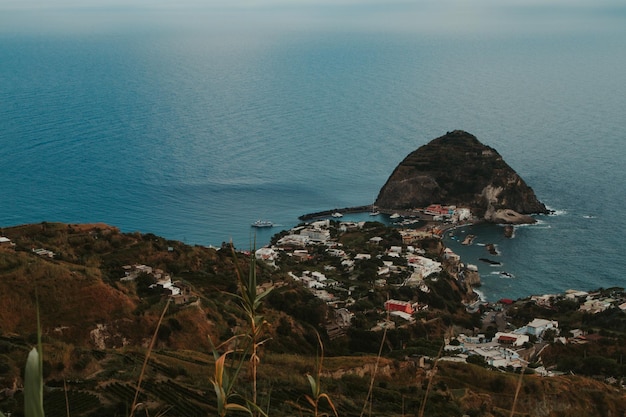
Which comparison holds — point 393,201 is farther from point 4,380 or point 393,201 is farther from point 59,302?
point 4,380

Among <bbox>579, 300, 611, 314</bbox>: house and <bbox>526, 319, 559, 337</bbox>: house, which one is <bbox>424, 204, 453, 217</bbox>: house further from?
<bbox>526, 319, 559, 337</bbox>: house

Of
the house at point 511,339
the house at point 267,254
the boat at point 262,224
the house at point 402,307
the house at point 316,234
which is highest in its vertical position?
the house at point 402,307

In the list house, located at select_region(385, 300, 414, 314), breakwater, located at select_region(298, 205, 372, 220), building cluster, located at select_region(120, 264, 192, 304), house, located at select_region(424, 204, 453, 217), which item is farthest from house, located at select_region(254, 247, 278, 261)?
house, located at select_region(424, 204, 453, 217)

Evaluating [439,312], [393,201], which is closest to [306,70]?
[393,201]

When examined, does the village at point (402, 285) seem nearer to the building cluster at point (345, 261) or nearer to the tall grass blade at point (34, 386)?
the building cluster at point (345, 261)

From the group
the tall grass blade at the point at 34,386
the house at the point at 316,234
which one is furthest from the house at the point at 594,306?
the tall grass blade at the point at 34,386

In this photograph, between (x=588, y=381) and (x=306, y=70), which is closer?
(x=588, y=381)
